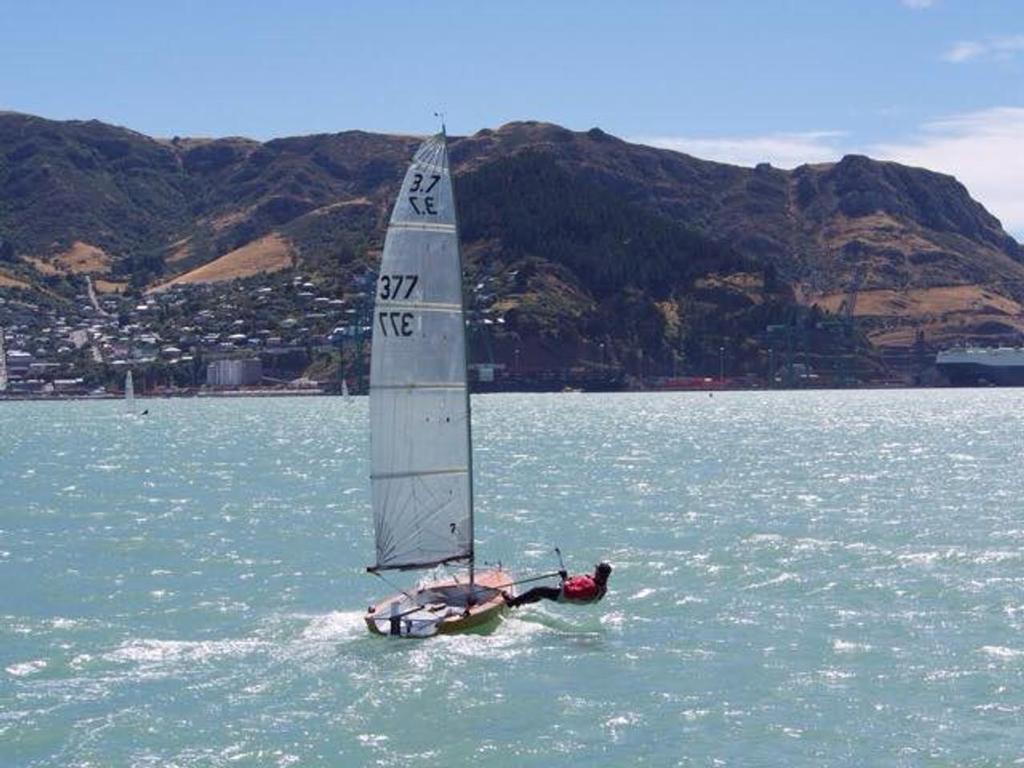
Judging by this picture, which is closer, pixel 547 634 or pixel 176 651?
pixel 176 651

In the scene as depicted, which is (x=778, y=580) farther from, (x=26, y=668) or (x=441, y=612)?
(x=26, y=668)

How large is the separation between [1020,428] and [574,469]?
225ft

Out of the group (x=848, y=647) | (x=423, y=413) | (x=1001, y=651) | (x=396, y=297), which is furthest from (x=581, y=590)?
(x=1001, y=651)

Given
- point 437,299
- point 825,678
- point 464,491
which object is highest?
point 437,299

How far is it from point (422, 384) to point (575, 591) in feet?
21.7

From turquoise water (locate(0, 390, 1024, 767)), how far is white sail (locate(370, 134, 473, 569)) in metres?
2.97

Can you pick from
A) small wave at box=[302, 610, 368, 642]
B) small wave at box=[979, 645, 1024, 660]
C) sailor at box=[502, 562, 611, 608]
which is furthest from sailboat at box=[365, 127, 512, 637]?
small wave at box=[979, 645, 1024, 660]

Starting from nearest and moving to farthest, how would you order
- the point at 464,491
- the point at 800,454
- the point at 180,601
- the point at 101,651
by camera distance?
1. the point at 101,651
2. the point at 464,491
3. the point at 180,601
4. the point at 800,454

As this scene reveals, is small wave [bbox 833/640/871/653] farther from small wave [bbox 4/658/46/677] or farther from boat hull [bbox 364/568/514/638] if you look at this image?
small wave [bbox 4/658/46/677]

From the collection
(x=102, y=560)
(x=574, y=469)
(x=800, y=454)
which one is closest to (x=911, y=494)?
(x=574, y=469)

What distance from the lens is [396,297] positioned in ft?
135

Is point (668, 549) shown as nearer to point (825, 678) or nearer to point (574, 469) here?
point (825, 678)

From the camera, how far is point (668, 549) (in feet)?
185

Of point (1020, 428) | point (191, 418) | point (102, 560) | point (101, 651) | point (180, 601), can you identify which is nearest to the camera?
point (101, 651)
